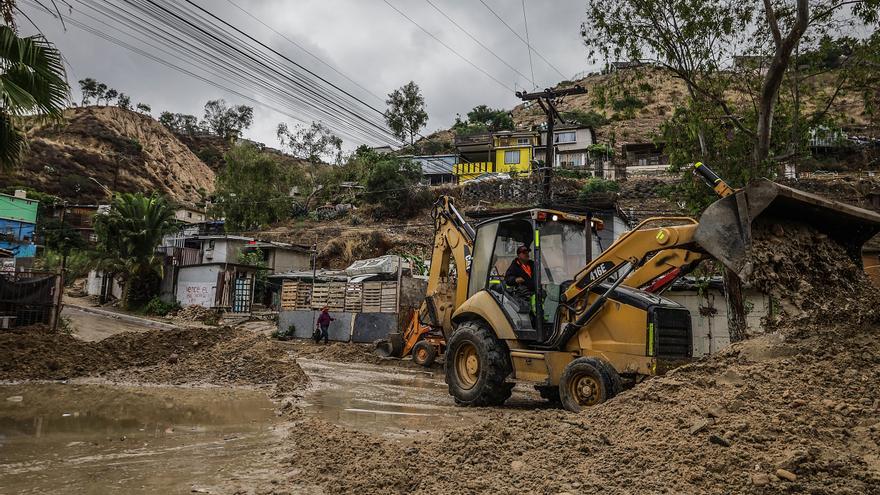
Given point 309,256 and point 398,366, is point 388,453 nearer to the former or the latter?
point 398,366

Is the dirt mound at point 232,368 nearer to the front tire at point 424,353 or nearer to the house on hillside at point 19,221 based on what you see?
the front tire at point 424,353

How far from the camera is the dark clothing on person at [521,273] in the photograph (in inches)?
340

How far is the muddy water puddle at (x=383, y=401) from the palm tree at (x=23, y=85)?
6.26m

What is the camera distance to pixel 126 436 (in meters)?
6.32

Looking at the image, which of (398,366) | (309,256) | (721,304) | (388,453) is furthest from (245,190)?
(388,453)

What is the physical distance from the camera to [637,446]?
15.4ft

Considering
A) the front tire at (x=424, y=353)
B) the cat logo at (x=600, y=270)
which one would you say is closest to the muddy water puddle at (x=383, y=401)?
the front tire at (x=424, y=353)

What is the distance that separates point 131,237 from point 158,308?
4468 mm

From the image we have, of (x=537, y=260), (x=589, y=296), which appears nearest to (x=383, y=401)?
(x=537, y=260)

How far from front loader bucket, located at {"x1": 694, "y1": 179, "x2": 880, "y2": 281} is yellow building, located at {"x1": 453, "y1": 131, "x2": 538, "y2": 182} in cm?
5269

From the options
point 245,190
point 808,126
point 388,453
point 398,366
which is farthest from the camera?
point 245,190

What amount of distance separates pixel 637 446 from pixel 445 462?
1.56m

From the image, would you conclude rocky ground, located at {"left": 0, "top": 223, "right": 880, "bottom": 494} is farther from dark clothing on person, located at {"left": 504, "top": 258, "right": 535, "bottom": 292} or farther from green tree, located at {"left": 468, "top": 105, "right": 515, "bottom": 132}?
green tree, located at {"left": 468, "top": 105, "right": 515, "bottom": 132}

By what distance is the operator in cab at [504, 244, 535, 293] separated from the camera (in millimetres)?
8656
